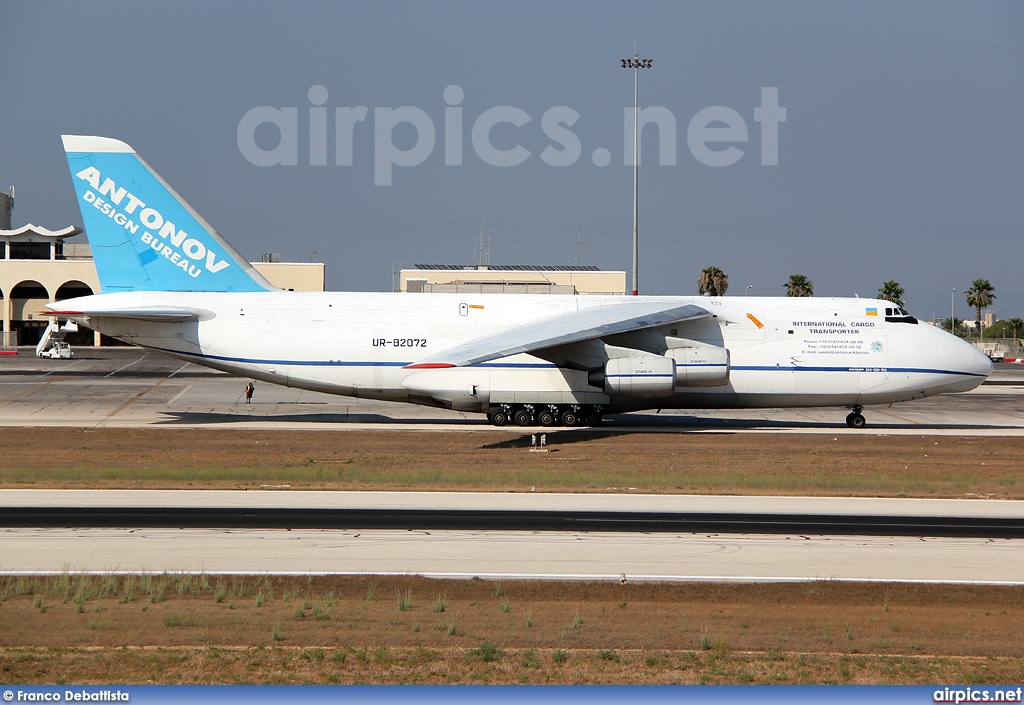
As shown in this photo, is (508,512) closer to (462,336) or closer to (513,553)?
(513,553)

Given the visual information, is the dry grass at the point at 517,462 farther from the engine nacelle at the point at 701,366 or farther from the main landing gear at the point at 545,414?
the engine nacelle at the point at 701,366

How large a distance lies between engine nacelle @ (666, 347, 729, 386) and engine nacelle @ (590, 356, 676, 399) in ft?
3.04

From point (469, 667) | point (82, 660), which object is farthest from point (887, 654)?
point (82, 660)

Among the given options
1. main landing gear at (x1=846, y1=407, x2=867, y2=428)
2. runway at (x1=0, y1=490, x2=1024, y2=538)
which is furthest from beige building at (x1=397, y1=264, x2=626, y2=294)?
runway at (x1=0, y1=490, x2=1024, y2=538)

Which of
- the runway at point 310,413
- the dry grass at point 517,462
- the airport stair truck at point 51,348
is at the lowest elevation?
the dry grass at point 517,462

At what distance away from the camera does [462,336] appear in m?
33.3

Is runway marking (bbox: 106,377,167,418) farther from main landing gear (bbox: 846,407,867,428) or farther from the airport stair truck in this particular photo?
main landing gear (bbox: 846,407,867,428)

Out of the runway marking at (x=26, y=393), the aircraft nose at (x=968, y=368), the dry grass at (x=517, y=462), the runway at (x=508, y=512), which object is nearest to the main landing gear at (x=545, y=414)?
the dry grass at (x=517, y=462)

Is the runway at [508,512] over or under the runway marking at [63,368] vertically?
under

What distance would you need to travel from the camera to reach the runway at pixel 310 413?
34.2 m

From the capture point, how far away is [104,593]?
40.5 ft

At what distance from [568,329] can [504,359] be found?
3.03m

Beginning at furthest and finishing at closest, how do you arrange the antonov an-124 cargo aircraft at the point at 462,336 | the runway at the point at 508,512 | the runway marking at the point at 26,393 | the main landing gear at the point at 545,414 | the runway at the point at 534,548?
1. the runway marking at the point at 26,393
2. the main landing gear at the point at 545,414
3. the antonov an-124 cargo aircraft at the point at 462,336
4. the runway at the point at 508,512
5. the runway at the point at 534,548

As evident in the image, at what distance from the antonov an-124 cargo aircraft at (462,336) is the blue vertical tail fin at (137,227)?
5 cm
